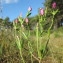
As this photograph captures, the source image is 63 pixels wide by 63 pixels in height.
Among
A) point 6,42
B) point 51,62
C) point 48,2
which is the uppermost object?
point 48,2

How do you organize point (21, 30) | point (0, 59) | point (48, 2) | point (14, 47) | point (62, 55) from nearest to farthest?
point (21, 30), point (0, 59), point (14, 47), point (62, 55), point (48, 2)

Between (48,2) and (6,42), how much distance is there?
83.7ft

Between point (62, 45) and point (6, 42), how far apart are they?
210 centimetres

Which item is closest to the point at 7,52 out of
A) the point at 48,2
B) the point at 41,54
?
the point at 41,54

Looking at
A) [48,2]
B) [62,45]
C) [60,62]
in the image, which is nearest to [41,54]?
[60,62]

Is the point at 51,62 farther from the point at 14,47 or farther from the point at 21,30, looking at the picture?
the point at 21,30

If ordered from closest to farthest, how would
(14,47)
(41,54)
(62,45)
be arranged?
(41,54), (14,47), (62,45)

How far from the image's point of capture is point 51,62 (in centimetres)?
539

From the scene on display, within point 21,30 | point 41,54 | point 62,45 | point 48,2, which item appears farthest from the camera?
point 48,2

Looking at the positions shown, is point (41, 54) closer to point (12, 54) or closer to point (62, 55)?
point (12, 54)

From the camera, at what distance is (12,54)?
543cm

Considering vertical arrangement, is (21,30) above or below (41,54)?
above

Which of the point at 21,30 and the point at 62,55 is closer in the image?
the point at 21,30

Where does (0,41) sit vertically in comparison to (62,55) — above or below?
above
